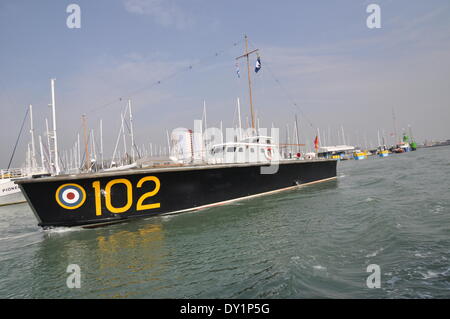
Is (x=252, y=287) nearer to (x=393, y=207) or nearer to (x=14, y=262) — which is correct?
(x=14, y=262)

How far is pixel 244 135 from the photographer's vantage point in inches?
683

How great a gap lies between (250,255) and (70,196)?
23.1ft

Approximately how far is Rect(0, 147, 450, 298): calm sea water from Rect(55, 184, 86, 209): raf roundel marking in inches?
40.6

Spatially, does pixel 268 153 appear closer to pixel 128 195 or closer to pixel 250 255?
pixel 128 195

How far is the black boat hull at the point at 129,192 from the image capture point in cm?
918

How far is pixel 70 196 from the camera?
9.29 meters

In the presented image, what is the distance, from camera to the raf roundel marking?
30.1 ft

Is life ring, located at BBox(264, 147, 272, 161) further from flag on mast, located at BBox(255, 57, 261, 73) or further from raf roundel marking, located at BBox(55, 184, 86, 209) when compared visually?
raf roundel marking, located at BBox(55, 184, 86, 209)

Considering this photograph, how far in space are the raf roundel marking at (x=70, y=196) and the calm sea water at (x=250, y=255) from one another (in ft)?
3.38

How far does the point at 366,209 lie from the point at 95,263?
882cm
